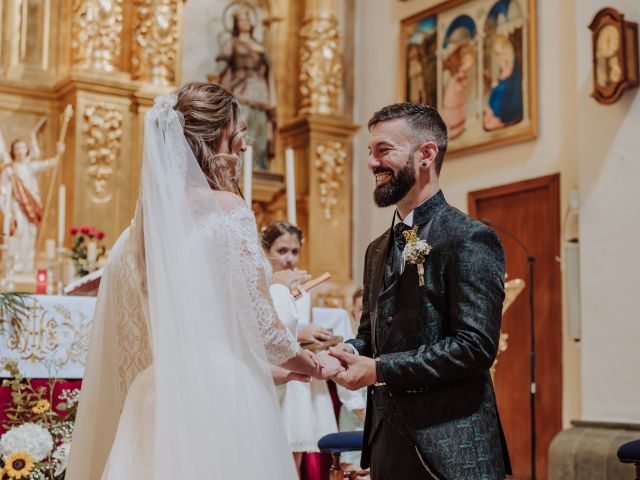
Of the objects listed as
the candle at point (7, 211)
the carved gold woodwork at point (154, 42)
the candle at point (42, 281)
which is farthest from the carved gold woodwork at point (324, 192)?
the candle at point (42, 281)

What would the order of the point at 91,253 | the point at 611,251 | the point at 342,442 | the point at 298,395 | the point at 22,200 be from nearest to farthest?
1. the point at 342,442
2. the point at 298,395
3. the point at 91,253
4. the point at 611,251
5. the point at 22,200

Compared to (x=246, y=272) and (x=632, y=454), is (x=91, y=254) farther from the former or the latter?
(x=246, y=272)

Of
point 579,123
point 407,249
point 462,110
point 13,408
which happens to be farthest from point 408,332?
point 462,110

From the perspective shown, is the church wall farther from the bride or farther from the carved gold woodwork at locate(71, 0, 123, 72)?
the bride

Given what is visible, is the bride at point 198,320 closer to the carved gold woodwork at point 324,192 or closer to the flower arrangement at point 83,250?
the flower arrangement at point 83,250

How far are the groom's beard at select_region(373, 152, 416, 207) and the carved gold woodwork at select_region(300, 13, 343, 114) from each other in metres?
7.89

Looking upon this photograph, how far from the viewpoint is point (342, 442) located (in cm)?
509

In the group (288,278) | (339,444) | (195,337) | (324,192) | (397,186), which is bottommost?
(339,444)

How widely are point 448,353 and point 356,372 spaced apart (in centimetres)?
30

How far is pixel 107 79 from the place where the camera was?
938 cm

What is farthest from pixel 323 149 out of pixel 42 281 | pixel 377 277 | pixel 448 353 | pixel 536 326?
pixel 448 353

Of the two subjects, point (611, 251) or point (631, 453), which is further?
point (611, 251)

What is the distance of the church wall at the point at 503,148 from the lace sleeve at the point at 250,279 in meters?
6.16

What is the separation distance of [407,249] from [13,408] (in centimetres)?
284
